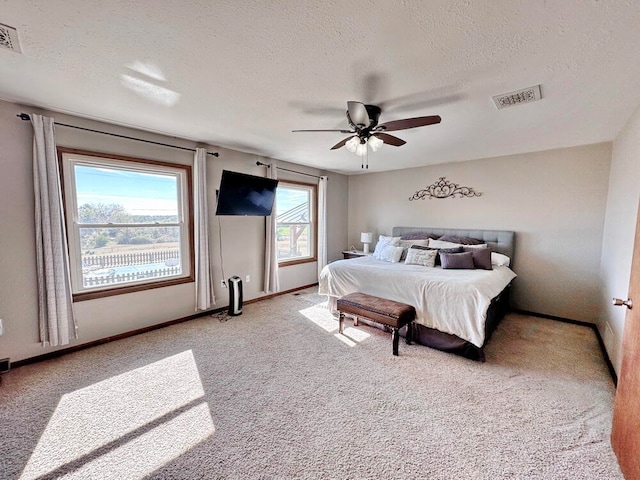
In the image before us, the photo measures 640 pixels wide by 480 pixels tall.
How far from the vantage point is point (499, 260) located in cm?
388

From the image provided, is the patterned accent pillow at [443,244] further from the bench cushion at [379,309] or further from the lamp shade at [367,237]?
the bench cushion at [379,309]

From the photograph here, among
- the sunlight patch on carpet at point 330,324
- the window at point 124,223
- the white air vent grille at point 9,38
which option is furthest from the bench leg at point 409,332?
the white air vent grille at point 9,38

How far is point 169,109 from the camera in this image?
2.58 metres

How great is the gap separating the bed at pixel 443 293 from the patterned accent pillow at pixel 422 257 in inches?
6.8

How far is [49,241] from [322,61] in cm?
300

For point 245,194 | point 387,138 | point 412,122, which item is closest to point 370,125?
point 387,138

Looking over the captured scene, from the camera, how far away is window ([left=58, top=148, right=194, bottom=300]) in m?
2.88

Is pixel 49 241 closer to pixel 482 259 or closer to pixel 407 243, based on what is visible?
pixel 407 243

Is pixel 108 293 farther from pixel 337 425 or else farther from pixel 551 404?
pixel 551 404

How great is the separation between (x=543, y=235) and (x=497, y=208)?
72cm

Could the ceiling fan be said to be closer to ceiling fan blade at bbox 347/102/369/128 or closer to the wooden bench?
ceiling fan blade at bbox 347/102/369/128

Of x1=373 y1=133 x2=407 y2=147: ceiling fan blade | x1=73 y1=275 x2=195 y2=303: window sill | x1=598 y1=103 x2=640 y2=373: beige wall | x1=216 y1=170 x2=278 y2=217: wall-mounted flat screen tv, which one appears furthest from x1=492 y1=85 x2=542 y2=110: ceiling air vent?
x1=73 y1=275 x2=195 y2=303: window sill

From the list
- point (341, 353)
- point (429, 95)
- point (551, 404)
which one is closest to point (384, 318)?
point (341, 353)

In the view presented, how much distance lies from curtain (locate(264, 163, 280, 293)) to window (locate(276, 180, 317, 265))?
0.28 meters
